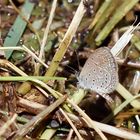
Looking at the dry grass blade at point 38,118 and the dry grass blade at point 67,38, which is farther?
the dry grass blade at point 67,38

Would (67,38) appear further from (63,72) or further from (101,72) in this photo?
Answer: (63,72)

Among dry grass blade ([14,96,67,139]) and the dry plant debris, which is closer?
dry grass blade ([14,96,67,139])

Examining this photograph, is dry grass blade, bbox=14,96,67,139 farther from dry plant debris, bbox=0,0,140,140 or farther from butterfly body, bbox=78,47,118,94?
butterfly body, bbox=78,47,118,94

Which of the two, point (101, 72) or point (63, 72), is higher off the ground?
point (101, 72)

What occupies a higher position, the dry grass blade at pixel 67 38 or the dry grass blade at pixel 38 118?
the dry grass blade at pixel 67 38

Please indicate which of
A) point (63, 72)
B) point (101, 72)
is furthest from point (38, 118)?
point (63, 72)

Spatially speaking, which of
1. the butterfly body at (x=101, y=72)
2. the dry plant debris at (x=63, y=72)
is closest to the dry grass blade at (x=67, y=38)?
the dry plant debris at (x=63, y=72)

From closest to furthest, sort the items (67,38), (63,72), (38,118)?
(38,118) → (67,38) → (63,72)

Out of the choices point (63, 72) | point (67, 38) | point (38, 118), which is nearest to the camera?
point (38, 118)

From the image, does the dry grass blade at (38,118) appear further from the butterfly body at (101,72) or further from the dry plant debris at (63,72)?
the butterfly body at (101,72)

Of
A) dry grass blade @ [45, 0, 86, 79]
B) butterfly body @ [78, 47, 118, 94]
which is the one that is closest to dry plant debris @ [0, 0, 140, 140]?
dry grass blade @ [45, 0, 86, 79]

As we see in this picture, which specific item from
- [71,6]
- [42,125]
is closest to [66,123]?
[42,125]

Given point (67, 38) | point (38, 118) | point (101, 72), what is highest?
point (67, 38)
